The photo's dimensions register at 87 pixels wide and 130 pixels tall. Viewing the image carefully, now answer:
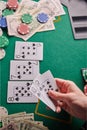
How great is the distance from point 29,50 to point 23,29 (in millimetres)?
159

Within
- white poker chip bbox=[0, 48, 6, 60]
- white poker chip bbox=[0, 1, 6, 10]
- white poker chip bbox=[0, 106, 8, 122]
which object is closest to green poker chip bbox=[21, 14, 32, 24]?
white poker chip bbox=[0, 1, 6, 10]

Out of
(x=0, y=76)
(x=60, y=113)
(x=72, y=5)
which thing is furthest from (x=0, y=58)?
(x=72, y=5)

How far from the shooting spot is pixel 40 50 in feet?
5.13

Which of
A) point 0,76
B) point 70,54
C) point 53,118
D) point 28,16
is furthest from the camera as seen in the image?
point 28,16

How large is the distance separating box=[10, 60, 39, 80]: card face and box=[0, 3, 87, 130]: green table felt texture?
28mm

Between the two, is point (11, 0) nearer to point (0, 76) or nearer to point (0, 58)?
point (0, 58)

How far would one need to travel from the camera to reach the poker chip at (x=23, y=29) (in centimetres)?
162

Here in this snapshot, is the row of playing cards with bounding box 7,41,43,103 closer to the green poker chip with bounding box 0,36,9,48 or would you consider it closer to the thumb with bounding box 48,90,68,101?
the green poker chip with bounding box 0,36,9,48

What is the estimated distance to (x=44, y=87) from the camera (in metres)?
1.27

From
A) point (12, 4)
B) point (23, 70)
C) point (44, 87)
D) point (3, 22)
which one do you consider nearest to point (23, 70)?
point (23, 70)

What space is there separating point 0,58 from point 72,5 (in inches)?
24.9

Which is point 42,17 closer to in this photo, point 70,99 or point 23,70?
point 23,70

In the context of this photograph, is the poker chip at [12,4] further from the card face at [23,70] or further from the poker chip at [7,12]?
the card face at [23,70]

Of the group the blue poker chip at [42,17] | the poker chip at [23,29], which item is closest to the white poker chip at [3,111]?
the poker chip at [23,29]
